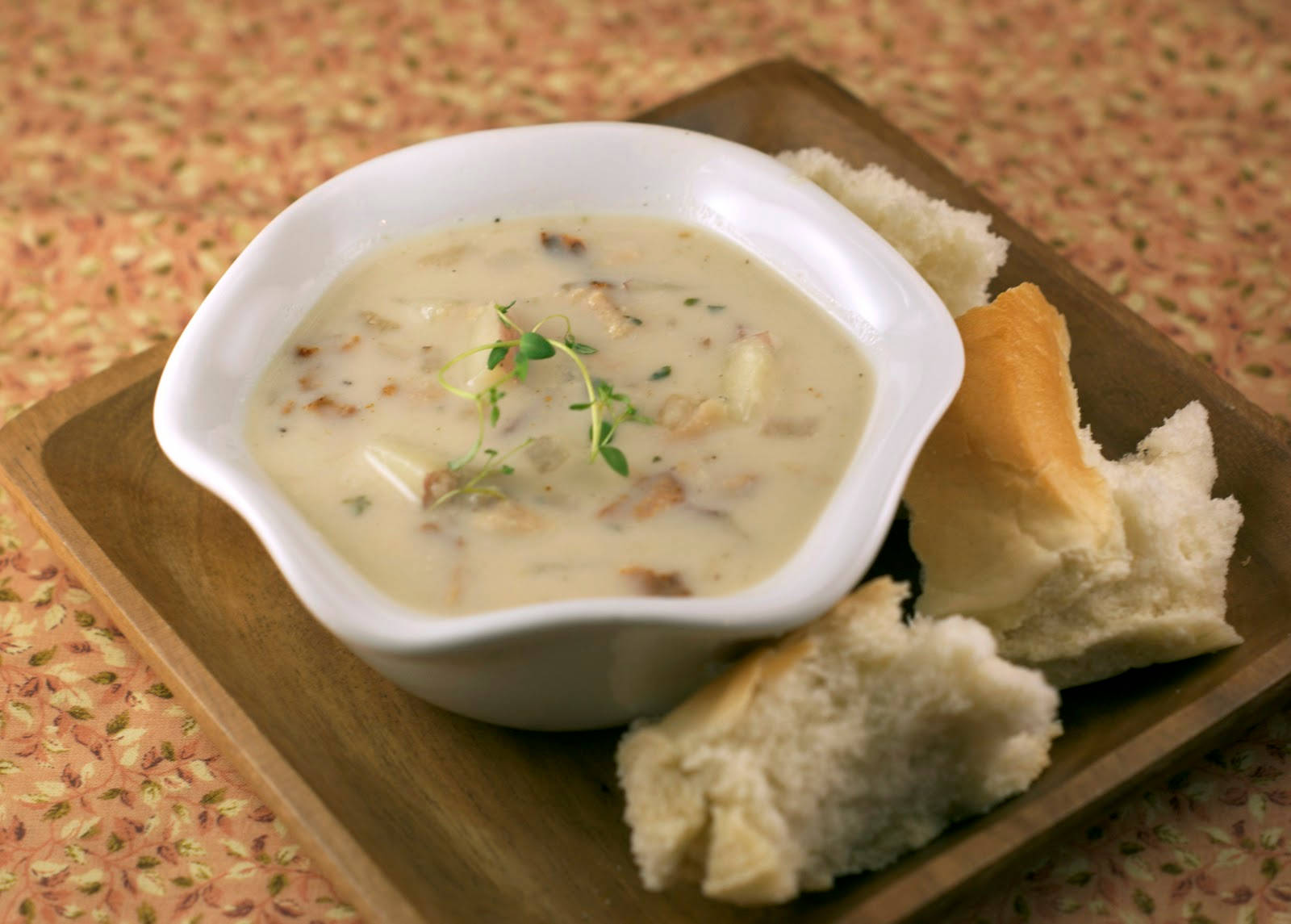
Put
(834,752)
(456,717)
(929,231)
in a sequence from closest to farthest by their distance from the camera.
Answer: (834,752) < (456,717) < (929,231)

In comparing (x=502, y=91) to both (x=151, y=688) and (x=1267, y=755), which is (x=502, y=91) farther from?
(x=1267, y=755)

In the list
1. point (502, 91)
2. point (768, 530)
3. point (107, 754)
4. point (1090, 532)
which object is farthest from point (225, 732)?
point (502, 91)

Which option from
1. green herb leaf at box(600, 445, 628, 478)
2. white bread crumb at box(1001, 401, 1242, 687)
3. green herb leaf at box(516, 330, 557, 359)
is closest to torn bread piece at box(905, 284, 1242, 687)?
white bread crumb at box(1001, 401, 1242, 687)

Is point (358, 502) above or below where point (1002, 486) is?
below

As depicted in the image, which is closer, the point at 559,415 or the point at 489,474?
the point at 489,474

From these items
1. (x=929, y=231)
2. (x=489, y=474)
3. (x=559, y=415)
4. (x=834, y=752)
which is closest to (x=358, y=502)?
(x=489, y=474)

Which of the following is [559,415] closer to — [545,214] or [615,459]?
[615,459]
